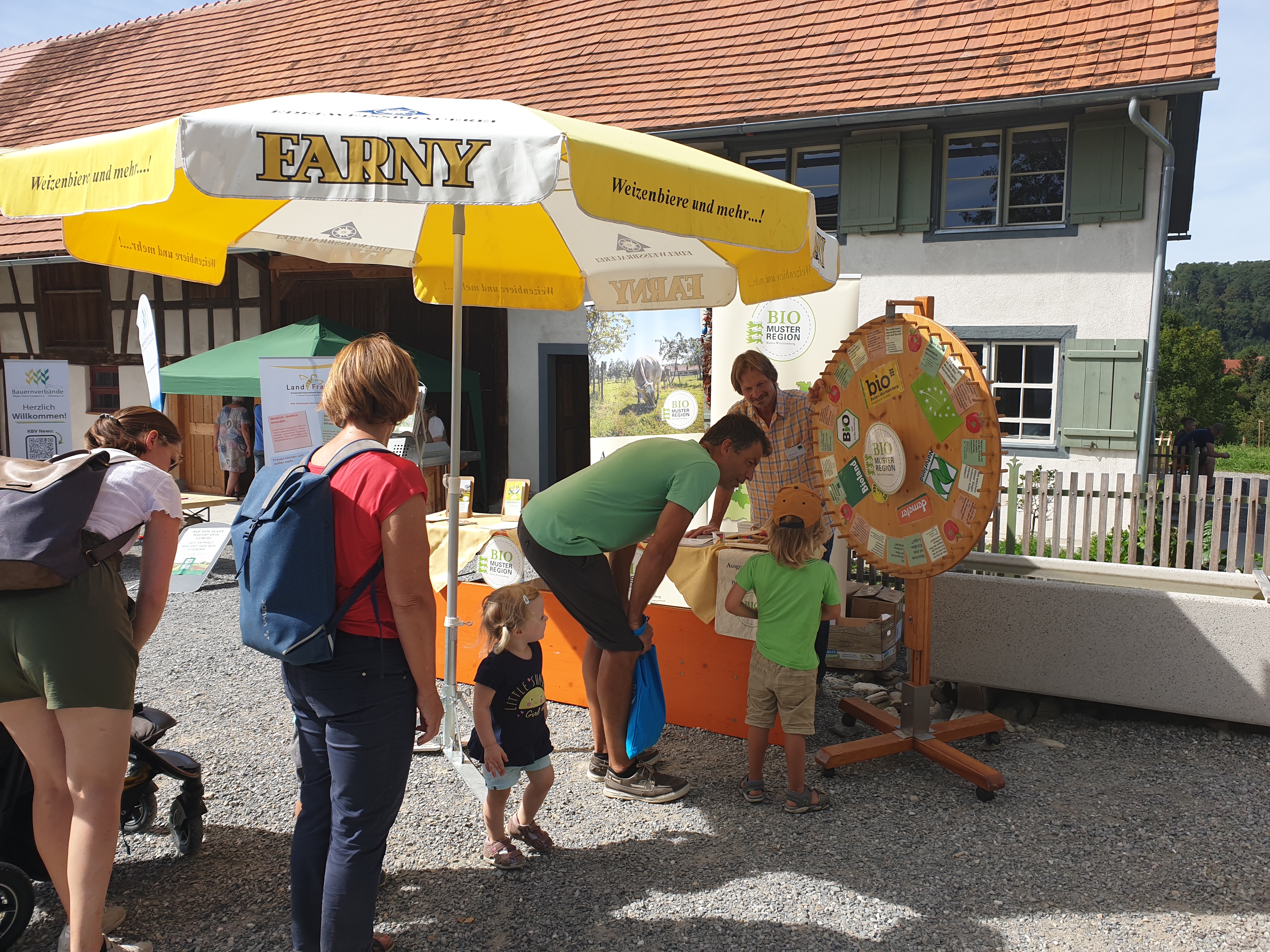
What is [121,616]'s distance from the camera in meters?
2.44

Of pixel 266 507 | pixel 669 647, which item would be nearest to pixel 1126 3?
pixel 669 647

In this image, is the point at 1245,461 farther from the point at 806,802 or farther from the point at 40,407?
the point at 40,407

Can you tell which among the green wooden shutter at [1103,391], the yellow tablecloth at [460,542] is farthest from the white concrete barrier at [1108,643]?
the green wooden shutter at [1103,391]

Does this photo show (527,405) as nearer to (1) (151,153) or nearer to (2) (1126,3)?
(2) (1126,3)

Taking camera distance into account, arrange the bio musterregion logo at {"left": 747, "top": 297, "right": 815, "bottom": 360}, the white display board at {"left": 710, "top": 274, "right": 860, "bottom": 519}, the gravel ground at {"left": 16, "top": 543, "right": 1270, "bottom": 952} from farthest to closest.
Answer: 1. the bio musterregion logo at {"left": 747, "top": 297, "right": 815, "bottom": 360}
2. the white display board at {"left": 710, "top": 274, "right": 860, "bottom": 519}
3. the gravel ground at {"left": 16, "top": 543, "right": 1270, "bottom": 952}

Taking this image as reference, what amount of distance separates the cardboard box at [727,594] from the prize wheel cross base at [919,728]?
0.61 m

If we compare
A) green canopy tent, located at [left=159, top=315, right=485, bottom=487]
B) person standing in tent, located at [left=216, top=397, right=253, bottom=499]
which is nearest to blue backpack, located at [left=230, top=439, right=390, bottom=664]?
Result: green canopy tent, located at [left=159, top=315, right=485, bottom=487]

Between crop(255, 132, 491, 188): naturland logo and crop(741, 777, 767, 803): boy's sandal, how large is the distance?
2496 mm

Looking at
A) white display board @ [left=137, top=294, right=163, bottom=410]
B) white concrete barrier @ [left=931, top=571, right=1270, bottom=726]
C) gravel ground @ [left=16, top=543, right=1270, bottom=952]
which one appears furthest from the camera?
white display board @ [left=137, top=294, right=163, bottom=410]

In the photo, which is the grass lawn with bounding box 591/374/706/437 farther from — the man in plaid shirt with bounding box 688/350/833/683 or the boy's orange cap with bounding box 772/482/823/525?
the boy's orange cap with bounding box 772/482/823/525

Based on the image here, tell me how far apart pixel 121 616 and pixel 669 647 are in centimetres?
260

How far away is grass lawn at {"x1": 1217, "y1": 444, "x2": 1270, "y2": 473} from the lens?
2600cm

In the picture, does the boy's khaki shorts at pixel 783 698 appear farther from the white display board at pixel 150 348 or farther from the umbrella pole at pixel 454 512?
the white display board at pixel 150 348

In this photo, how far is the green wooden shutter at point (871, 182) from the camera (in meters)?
10.0
